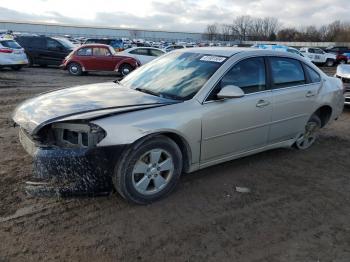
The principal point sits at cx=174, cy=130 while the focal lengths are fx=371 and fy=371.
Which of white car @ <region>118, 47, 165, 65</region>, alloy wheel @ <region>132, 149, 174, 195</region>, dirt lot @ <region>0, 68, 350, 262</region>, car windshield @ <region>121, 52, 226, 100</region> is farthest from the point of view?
white car @ <region>118, 47, 165, 65</region>

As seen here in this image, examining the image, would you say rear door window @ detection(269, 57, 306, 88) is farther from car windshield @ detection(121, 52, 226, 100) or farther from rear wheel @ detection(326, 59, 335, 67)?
rear wheel @ detection(326, 59, 335, 67)

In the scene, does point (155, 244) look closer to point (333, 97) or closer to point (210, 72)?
point (210, 72)

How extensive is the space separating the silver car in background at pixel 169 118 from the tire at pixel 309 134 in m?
0.19

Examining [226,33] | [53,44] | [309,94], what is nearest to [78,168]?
[309,94]

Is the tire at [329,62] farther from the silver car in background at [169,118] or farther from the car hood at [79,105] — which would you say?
the car hood at [79,105]

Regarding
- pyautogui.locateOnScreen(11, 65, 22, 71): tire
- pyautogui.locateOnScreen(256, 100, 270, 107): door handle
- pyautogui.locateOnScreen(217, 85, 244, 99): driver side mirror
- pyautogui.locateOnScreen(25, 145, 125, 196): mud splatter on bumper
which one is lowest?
pyautogui.locateOnScreen(11, 65, 22, 71): tire

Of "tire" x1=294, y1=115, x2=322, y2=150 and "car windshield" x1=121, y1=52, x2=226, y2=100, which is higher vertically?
"car windshield" x1=121, y1=52, x2=226, y2=100

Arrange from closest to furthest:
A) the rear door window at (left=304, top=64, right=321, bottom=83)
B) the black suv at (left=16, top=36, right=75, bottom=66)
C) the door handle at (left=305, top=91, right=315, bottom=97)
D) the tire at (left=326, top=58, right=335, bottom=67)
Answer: the door handle at (left=305, top=91, right=315, bottom=97)
the rear door window at (left=304, top=64, right=321, bottom=83)
the black suv at (left=16, top=36, right=75, bottom=66)
the tire at (left=326, top=58, right=335, bottom=67)

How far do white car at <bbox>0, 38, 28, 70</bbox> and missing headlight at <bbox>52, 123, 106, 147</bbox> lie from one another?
14666 millimetres

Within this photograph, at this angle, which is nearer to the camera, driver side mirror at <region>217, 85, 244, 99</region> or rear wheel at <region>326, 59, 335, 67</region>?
driver side mirror at <region>217, 85, 244, 99</region>

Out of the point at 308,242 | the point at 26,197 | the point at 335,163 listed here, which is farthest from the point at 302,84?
the point at 26,197

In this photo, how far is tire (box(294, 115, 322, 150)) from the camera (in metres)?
5.81

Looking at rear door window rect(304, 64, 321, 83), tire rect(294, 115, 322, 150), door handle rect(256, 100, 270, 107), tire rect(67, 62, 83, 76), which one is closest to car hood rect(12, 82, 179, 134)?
door handle rect(256, 100, 270, 107)

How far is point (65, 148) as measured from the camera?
3.57 m
